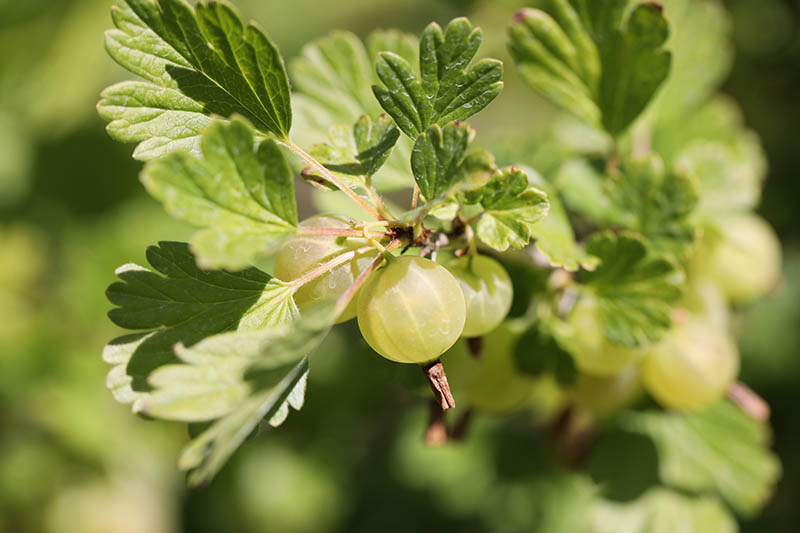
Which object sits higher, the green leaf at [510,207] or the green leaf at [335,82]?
the green leaf at [335,82]

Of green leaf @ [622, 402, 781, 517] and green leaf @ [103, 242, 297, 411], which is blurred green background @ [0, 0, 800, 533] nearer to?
green leaf @ [622, 402, 781, 517]

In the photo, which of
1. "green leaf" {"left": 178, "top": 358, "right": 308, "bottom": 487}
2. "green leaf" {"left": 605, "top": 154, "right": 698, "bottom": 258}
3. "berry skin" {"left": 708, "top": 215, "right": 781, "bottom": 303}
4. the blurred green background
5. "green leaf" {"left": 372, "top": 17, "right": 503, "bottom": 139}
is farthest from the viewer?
the blurred green background

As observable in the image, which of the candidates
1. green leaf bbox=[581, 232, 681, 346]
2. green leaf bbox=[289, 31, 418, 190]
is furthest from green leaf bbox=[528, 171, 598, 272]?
green leaf bbox=[289, 31, 418, 190]

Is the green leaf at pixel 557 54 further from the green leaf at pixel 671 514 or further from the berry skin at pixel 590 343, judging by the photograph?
the green leaf at pixel 671 514

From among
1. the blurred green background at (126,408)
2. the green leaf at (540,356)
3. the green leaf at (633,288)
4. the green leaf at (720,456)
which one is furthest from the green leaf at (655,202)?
the blurred green background at (126,408)

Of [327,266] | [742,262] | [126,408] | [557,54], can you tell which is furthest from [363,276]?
[126,408]

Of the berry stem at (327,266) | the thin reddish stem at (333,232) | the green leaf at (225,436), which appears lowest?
the green leaf at (225,436)

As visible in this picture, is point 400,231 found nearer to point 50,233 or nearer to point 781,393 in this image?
point 781,393

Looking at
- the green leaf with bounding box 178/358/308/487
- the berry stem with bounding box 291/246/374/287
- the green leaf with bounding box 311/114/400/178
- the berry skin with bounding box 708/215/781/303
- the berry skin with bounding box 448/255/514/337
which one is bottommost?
the berry skin with bounding box 708/215/781/303
